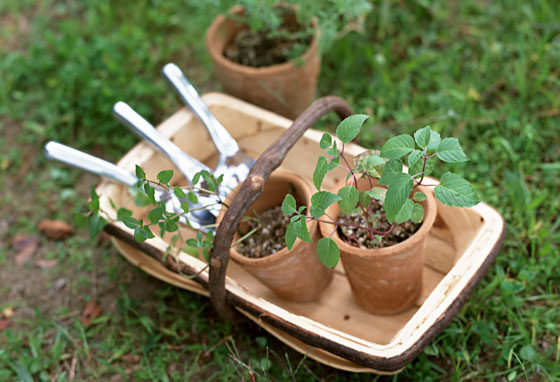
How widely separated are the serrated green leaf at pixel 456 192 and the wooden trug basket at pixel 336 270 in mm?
266

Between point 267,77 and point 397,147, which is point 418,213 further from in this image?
point 267,77

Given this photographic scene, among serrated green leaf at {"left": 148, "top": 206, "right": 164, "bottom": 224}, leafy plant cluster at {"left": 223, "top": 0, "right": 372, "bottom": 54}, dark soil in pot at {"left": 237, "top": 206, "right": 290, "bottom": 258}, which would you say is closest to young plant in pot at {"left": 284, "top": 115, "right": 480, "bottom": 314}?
dark soil in pot at {"left": 237, "top": 206, "right": 290, "bottom": 258}

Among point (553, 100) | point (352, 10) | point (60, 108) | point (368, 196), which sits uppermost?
point (352, 10)

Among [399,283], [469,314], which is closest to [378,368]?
[399,283]

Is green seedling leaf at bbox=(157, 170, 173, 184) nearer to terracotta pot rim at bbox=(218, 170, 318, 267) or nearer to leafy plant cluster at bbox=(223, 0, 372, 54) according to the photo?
terracotta pot rim at bbox=(218, 170, 318, 267)

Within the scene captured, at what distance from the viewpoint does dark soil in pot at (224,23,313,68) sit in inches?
72.9

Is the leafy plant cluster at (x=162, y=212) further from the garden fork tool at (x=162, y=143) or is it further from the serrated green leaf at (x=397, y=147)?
the serrated green leaf at (x=397, y=147)

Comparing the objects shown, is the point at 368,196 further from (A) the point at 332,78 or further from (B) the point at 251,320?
(A) the point at 332,78

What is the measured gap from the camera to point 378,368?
3.77ft

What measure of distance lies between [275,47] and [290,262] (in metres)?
0.84

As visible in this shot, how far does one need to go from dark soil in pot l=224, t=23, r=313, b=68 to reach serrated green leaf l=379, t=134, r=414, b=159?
32.4 inches

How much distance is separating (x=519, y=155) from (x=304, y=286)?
2.85ft

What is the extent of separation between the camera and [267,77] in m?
1.73

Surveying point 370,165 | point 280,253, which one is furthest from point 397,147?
point 280,253
